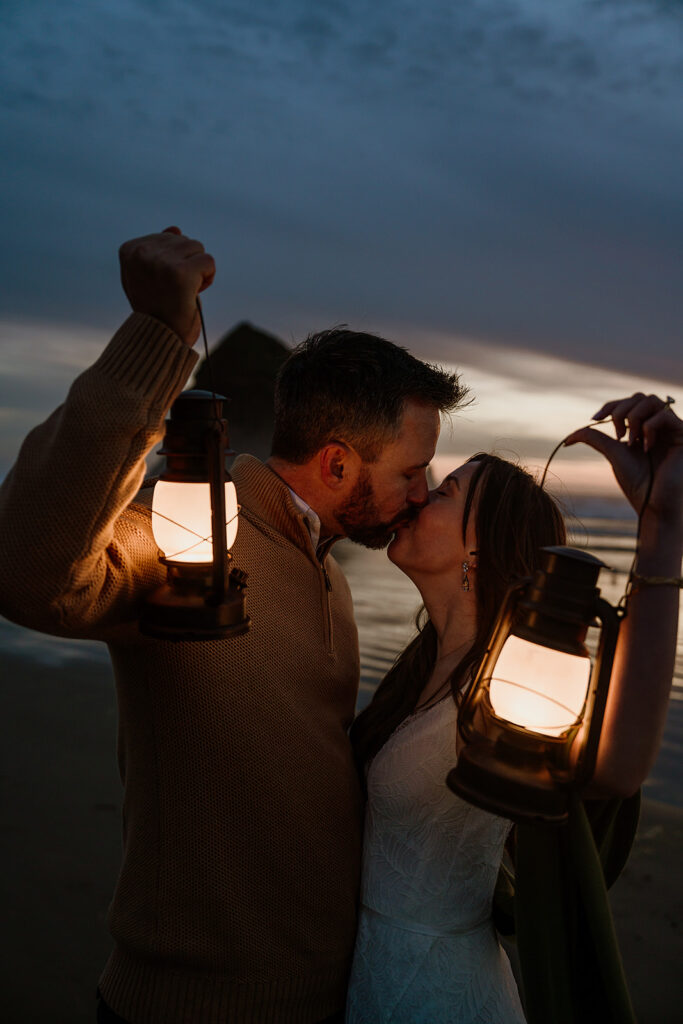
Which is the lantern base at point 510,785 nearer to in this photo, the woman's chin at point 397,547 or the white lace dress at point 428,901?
the white lace dress at point 428,901

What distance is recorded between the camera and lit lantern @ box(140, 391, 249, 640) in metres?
1.47

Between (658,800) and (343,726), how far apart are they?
12.9 ft

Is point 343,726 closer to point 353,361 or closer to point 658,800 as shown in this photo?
point 353,361

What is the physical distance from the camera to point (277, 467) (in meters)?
2.56

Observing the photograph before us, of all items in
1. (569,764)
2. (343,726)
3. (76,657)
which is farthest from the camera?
(76,657)

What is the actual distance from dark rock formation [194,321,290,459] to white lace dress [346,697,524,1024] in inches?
1317

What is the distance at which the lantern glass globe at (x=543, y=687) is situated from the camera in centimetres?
128

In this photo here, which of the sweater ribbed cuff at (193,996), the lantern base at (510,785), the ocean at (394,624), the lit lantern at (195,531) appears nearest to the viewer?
the lantern base at (510,785)

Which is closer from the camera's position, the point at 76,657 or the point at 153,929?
the point at 153,929

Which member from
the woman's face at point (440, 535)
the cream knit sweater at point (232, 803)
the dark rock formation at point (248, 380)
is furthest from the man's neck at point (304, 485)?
the dark rock formation at point (248, 380)

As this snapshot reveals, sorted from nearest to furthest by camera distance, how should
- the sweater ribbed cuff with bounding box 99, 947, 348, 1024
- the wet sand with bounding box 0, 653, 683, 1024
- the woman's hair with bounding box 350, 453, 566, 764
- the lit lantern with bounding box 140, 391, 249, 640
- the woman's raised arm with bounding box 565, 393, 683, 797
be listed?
the lit lantern with bounding box 140, 391, 249, 640, the woman's raised arm with bounding box 565, 393, 683, 797, the sweater ribbed cuff with bounding box 99, 947, 348, 1024, the woman's hair with bounding box 350, 453, 566, 764, the wet sand with bounding box 0, 653, 683, 1024

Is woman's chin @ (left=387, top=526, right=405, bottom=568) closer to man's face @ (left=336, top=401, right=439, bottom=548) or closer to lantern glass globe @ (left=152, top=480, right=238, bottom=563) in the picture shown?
man's face @ (left=336, top=401, right=439, bottom=548)

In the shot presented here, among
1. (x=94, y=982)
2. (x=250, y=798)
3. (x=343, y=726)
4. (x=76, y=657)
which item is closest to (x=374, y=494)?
(x=343, y=726)

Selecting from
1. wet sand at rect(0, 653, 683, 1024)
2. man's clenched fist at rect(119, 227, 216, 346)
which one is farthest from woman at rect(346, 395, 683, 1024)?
wet sand at rect(0, 653, 683, 1024)
